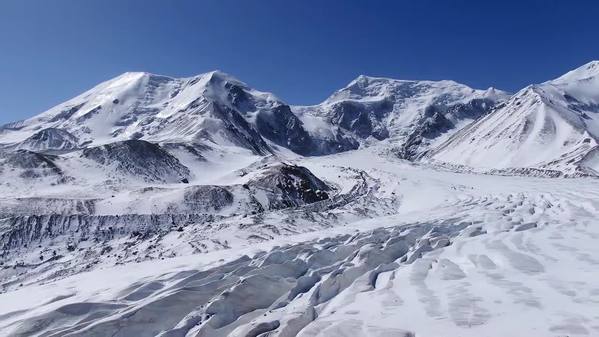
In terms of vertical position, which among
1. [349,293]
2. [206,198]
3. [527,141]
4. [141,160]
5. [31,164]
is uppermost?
[31,164]

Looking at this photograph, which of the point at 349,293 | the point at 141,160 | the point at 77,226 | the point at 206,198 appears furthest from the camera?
the point at 141,160

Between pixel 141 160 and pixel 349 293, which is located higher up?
pixel 141 160

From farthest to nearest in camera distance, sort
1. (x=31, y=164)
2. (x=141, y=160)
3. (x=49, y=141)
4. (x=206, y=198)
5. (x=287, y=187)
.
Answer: (x=49, y=141), (x=141, y=160), (x=31, y=164), (x=287, y=187), (x=206, y=198)

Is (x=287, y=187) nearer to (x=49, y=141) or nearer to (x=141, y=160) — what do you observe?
(x=141, y=160)

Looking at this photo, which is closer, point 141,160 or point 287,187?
point 287,187

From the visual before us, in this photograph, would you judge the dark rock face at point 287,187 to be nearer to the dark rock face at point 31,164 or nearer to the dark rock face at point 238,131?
the dark rock face at point 31,164

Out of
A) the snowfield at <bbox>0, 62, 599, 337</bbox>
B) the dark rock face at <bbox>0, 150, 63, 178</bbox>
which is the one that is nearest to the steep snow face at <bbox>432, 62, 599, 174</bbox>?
the snowfield at <bbox>0, 62, 599, 337</bbox>

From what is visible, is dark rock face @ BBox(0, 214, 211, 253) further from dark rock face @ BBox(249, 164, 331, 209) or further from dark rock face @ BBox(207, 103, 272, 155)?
dark rock face @ BBox(207, 103, 272, 155)

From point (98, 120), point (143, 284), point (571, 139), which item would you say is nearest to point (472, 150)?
point (571, 139)

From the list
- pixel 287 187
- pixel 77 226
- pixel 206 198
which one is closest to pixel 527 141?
pixel 287 187
